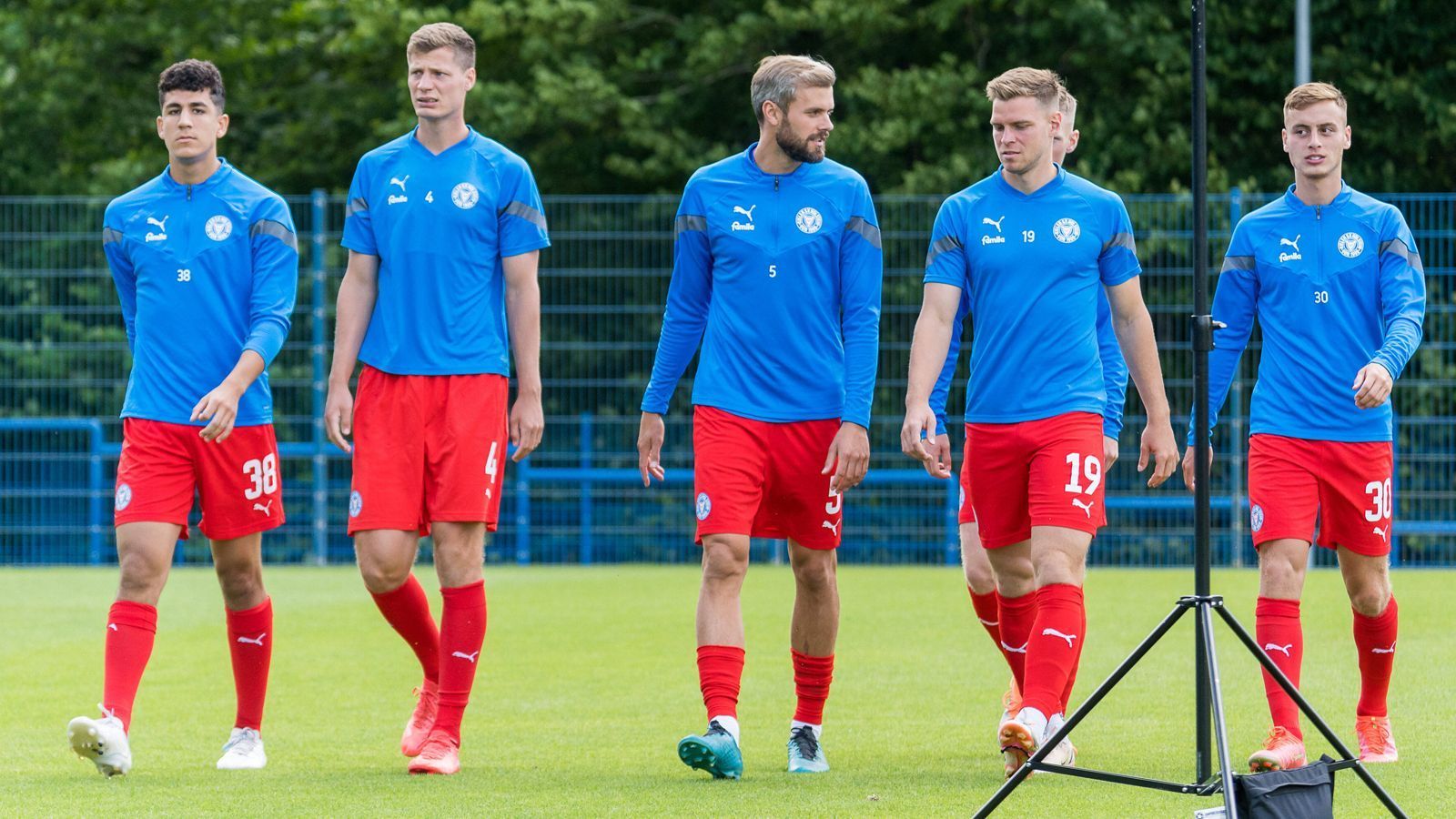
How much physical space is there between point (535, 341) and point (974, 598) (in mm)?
1838

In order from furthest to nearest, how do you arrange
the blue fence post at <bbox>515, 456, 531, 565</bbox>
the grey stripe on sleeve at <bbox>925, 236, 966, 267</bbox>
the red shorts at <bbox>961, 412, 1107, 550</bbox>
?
1. the blue fence post at <bbox>515, 456, 531, 565</bbox>
2. the grey stripe on sleeve at <bbox>925, 236, 966, 267</bbox>
3. the red shorts at <bbox>961, 412, 1107, 550</bbox>

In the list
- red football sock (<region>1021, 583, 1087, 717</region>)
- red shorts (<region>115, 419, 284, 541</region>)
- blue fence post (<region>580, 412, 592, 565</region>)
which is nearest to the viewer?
red football sock (<region>1021, 583, 1087, 717</region>)

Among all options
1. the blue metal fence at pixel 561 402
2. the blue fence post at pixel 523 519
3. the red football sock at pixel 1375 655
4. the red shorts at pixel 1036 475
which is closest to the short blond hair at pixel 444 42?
the red shorts at pixel 1036 475

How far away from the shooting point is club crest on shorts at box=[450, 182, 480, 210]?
639 centimetres

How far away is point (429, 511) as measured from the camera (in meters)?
6.41

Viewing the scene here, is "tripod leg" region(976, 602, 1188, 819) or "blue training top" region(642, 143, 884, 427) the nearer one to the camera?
"tripod leg" region(976, 602, 1188, 819)

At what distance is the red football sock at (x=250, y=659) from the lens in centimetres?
657

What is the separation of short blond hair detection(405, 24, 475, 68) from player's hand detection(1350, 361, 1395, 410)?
2.87 m

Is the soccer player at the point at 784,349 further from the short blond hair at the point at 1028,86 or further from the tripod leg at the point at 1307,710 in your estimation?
the tripod leg at the point at 1307,710

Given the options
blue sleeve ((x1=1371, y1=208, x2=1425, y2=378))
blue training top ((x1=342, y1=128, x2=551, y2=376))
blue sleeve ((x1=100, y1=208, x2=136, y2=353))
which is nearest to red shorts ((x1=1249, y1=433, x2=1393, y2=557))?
blue sleeve ((x1=1371, y1=208, x2=1425, y2=378))

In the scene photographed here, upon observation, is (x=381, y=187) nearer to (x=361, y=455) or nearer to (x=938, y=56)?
(x=361, y=455)

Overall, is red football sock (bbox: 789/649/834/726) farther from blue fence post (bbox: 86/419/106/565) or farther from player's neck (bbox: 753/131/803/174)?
blue fence post (bbox: 86/419/106/565)

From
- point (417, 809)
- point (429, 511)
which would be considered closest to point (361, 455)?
point (429, 511)

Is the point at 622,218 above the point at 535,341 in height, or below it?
above
